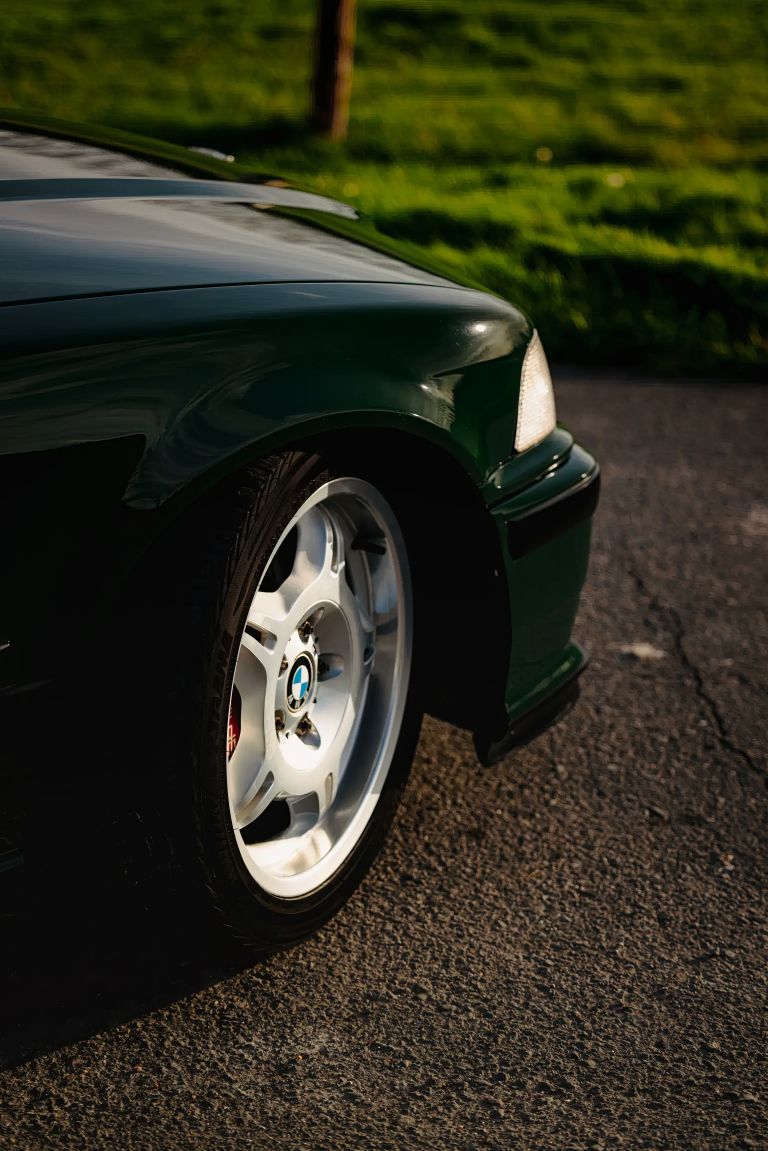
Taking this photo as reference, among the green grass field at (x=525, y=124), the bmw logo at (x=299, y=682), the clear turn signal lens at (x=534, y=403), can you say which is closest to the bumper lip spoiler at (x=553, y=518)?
the clear turn signal lens at (x=534, y=403)

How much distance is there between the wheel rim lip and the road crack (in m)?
0.96

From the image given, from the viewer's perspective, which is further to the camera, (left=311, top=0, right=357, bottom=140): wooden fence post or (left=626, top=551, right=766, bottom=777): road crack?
(left=311, top=0, right=357, bottom=140): wooden fence post

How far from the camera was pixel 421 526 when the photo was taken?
2.60 m

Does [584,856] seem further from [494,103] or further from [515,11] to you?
[515,11]

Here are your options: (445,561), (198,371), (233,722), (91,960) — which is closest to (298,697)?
(233,722)

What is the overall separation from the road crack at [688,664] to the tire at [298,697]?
908 millimetres

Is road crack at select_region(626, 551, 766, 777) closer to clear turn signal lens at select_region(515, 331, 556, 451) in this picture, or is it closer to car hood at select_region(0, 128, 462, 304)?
clear turn signal lens at select_region(515, 331, 556, 451)

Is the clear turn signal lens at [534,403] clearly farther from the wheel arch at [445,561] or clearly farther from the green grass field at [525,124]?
the green grass field at [525,124]

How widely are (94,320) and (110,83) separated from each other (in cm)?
1177

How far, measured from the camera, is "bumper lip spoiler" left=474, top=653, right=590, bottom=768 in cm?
275

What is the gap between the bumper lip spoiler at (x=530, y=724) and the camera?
2.75 m

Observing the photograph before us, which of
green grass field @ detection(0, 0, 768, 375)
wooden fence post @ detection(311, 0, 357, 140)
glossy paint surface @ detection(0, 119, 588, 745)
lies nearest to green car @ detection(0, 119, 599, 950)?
glossy paint surface @ detection(0, 119, 588, 745)

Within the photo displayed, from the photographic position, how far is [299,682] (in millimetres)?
2459

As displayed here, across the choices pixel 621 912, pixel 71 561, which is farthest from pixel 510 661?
pixel 71 561
